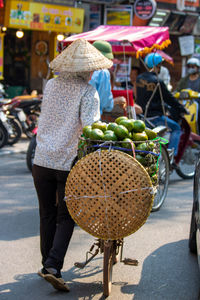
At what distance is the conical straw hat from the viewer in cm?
410

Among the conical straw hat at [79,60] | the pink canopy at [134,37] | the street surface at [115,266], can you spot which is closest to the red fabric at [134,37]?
the pink canopy at [134,37]

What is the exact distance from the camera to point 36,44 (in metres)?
17.0

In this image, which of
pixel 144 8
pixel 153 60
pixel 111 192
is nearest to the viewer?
pixel 111 192

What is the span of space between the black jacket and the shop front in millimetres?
7855

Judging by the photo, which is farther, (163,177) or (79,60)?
(163,177)

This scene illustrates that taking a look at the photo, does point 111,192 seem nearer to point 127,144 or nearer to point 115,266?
point 127,144

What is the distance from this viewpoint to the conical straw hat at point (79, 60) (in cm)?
410

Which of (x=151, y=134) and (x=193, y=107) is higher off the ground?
(x=151, y=134)

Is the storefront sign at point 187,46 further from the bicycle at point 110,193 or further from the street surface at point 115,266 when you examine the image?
the bicycle at point 110,193

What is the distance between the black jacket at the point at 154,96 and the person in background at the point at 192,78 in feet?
14.4

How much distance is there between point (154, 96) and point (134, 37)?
91 cm

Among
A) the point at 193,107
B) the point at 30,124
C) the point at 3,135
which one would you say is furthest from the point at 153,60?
the point at 30,124

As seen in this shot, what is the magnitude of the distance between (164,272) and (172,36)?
16.1 meters

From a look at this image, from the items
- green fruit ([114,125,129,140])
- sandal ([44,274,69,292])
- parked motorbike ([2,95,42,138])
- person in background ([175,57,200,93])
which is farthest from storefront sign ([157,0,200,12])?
sandal ([44,274,69,292])
